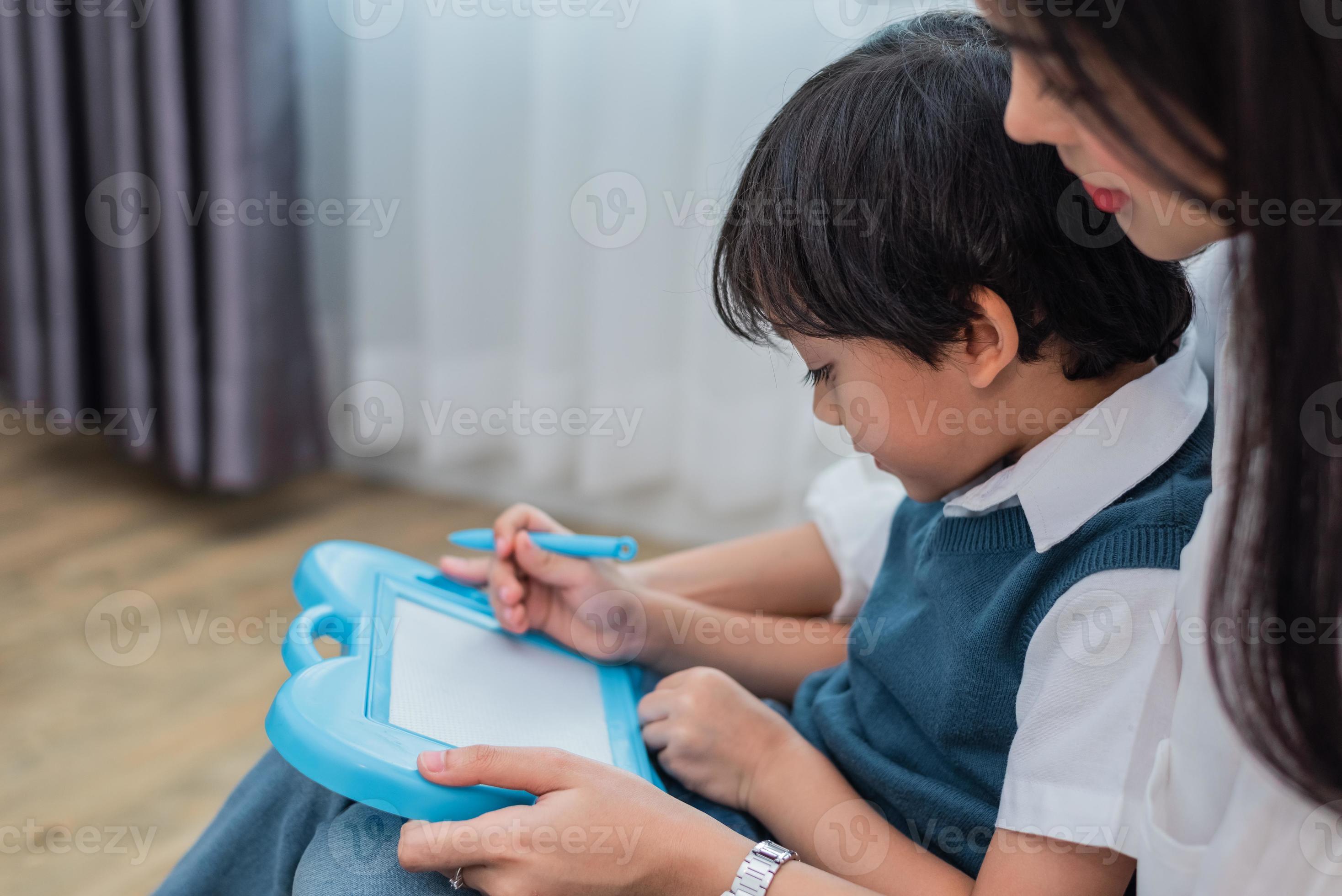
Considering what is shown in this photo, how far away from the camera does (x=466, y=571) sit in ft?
2.78

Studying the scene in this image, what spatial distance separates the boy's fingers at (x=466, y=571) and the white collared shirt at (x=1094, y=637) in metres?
0.39

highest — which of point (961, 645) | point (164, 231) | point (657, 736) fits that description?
point (164, 231)

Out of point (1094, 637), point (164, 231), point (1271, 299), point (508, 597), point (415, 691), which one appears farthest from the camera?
point (164, 231)

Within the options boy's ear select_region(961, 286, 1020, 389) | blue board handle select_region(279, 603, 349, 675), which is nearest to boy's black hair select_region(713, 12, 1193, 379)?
boy's ear select_region(961, 286, 1020, 389)

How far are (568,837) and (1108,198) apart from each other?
15.5 inches

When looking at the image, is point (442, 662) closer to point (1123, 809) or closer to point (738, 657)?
point (738, 657)

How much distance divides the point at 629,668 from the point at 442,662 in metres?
0.14

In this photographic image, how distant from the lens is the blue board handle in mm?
655

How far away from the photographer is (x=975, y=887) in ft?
1.80

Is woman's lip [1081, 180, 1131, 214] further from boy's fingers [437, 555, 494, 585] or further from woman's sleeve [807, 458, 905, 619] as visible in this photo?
boy's fingers [437, 555, 494, 585]

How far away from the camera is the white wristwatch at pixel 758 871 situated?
563 mm

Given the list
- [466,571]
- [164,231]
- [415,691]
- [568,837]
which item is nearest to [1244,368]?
[568,837]

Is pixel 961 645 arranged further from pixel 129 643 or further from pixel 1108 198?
pixel 129 643

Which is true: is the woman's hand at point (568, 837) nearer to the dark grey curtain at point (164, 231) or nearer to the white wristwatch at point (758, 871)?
the white wristwatch at point (758, 871)
